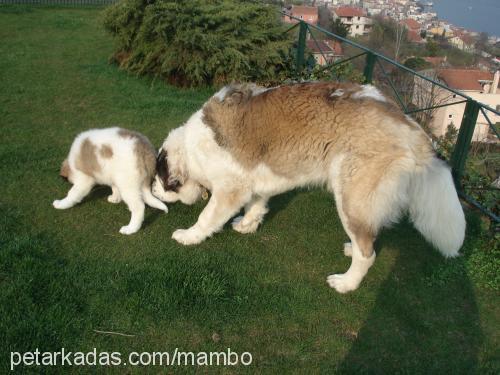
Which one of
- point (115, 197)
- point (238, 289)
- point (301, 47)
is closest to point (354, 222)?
point (238, 289)

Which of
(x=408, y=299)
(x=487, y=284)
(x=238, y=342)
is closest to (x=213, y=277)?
(x=238, y=342)

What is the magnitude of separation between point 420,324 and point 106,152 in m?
3.56

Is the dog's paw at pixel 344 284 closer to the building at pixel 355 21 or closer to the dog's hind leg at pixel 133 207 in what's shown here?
the dog's hind leg at pixel 133 207

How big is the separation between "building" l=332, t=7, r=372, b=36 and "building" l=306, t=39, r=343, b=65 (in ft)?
42.2

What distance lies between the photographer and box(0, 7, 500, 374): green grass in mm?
3422

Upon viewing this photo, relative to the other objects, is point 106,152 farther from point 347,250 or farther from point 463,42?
point 463,42

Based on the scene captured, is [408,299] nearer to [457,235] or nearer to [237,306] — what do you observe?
[457,235]

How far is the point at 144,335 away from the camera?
11.2 feet

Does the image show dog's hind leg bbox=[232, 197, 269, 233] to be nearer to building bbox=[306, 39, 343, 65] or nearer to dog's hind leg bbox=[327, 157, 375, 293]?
dog's hind leg bbox=[327, 157, 375, 293]

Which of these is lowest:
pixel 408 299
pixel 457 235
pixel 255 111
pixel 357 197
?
pixel 408 299

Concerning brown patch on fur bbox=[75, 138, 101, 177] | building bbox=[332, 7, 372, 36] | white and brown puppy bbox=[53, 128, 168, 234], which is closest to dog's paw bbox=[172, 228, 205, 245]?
white and brown puppy bbox=[53, 128, 168, 234]

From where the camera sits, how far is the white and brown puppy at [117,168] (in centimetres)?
461

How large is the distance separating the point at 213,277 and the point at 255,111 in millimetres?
1622

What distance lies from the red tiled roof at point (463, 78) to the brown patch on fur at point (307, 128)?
353 inches
